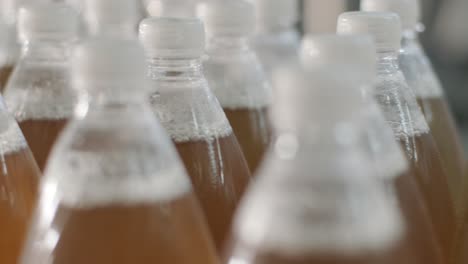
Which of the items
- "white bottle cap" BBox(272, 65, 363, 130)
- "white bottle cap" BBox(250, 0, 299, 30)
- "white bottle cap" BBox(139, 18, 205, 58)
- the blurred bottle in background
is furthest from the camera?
the blurred bottle in background

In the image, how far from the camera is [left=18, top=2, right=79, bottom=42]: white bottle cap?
0.67 metres

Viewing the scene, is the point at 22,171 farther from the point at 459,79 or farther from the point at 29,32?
the point at 459,79

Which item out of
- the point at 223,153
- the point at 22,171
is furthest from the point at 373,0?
the point at 22,171

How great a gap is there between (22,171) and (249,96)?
24 centimetres

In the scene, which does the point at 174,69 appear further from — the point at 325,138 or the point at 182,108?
the point at 325,138

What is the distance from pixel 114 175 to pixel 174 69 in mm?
152

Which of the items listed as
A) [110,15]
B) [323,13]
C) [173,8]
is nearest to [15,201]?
[110,15]

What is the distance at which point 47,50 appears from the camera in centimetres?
71

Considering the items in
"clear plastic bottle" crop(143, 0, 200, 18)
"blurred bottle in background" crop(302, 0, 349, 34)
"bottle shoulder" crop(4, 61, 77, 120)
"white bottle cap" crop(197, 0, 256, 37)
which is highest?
"white bottle cap" crop(197, 0, 256, 37)

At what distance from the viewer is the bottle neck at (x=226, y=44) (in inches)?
27.1

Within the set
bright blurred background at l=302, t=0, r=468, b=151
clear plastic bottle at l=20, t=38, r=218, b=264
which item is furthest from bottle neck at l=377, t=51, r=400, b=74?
bright blurred background at l=302, t=0, r=468, b=151

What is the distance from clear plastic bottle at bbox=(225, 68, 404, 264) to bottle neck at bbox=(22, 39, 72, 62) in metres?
0.41

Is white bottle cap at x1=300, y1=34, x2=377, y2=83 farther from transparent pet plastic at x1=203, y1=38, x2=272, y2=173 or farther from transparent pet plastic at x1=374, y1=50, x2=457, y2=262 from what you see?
transparent pet plastic at x1=203, y1=38, x2=272, y2=173

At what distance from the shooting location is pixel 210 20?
68 cm
